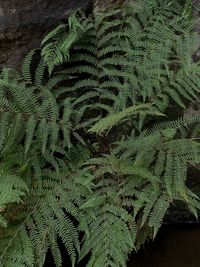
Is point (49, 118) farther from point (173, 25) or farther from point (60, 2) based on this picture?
point (173, 25)

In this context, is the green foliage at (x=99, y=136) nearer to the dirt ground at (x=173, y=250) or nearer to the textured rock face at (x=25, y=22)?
the textured rock face at (x=25, y=22)

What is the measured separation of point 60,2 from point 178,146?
151 cm

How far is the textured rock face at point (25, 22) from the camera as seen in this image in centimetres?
353

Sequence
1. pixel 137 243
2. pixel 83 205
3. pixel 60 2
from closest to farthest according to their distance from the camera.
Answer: pixel 83 205 → pixel 137 243 → pixel 60 2

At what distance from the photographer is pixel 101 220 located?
2.98 meters

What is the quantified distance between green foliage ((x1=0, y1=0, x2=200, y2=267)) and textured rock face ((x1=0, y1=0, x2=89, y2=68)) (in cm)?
11

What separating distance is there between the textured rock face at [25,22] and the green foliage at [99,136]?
0.11m

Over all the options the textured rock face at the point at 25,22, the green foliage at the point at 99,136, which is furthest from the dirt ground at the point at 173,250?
the textured rock face at the point at 25,22

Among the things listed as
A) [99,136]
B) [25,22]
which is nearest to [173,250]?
[99,136]

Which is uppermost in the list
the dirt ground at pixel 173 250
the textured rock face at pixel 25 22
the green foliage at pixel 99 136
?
the textured rock face at pixel 25 22

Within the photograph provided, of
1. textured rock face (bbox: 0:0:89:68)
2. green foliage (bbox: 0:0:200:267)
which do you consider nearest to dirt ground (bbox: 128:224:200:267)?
green foliage (bbox: 0:0:200:267)

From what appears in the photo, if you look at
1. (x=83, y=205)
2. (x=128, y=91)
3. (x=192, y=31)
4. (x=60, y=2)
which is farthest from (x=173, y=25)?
(x=83, y=205)

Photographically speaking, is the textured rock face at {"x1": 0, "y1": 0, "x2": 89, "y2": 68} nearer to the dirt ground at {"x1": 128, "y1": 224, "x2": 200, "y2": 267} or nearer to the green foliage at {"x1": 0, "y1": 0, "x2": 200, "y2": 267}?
the green foliage at {"x1": 0, "y1": 0, "x2": 200, "y2": 267}

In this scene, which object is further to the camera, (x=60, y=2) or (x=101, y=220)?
(x=60, y=2)
